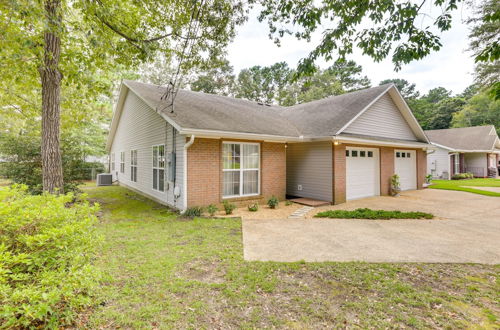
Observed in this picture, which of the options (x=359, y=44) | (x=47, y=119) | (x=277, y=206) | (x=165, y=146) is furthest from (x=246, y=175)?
(x=47, y=119)

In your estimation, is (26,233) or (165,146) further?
(165,146)

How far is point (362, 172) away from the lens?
10992 millimetres

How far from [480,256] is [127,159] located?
1545cm

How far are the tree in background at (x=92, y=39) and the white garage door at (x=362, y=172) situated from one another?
7339 mm

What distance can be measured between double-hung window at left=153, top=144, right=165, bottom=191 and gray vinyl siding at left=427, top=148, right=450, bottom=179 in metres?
24.2

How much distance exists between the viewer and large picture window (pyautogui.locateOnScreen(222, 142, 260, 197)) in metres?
8.42

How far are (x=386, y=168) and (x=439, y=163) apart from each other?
1475 centimetres

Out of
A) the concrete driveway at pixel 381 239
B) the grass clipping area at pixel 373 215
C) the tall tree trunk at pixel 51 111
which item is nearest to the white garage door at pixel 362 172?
the grass clipping area at pixel 373 215

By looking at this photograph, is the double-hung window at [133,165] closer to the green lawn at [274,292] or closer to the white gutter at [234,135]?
the white gutter at [234,135]

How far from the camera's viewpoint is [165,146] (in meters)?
8.76

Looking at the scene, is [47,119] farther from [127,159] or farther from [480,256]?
[480,256]

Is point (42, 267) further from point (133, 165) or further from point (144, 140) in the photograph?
point (133, 165)

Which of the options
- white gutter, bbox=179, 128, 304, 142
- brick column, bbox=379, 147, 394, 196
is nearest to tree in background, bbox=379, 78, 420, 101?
brick column, bbox=379, 147, 394, 196

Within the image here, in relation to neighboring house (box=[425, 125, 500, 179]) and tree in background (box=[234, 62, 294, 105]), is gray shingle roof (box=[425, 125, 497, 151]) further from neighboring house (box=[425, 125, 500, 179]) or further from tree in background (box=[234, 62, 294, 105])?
tree in background (box=[234, 62, 294, 105])
